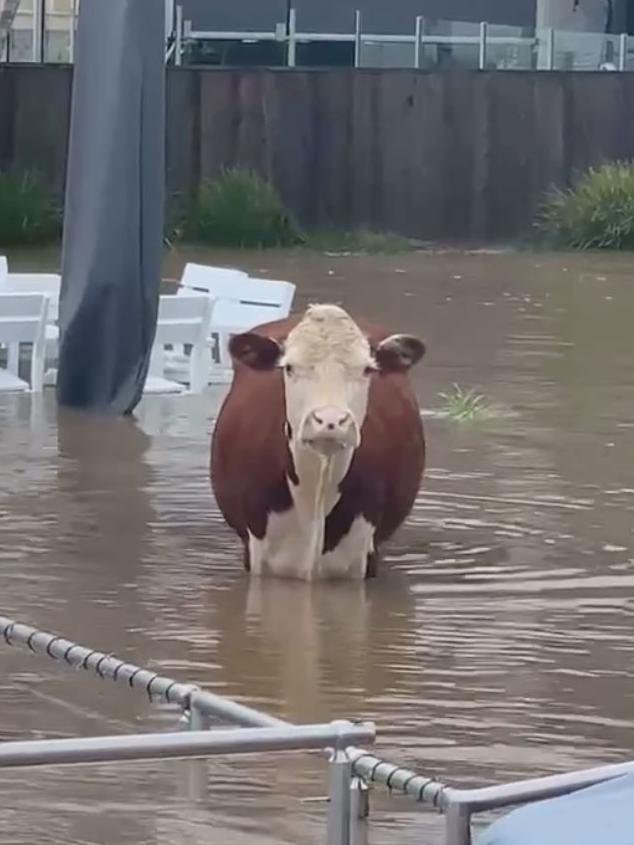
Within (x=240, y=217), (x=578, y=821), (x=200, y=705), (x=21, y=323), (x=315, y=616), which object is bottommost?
(x=315, y=616)

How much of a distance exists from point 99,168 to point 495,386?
3.30 m

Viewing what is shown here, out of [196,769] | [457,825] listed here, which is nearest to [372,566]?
[196,769]

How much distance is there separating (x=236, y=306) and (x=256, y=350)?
768 cm

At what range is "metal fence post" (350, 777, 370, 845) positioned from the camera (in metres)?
4.62

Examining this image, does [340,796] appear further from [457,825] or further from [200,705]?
[200,705]

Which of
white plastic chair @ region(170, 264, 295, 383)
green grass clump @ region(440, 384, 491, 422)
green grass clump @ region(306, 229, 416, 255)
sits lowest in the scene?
green grass clump @ region(306, 229, 416, 255)

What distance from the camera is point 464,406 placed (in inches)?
615

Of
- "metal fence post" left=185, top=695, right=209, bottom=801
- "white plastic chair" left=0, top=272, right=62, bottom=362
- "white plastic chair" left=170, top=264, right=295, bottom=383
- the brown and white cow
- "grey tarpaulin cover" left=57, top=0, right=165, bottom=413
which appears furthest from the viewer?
"white plastic chair" left=170, top=264, right=295, bottom=383

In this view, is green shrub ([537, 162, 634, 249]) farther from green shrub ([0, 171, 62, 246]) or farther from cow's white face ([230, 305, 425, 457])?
cow's white face ([230, 305, 425, 457])

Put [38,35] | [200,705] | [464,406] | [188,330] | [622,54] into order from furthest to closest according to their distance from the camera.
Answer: [38,35], [622,54], [188,330], [464,406], [200,705]

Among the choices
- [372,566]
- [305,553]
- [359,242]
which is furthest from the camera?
[359,242]

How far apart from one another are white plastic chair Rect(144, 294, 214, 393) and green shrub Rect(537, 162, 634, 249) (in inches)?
628

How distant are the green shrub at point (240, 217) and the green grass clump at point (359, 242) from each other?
0.39 meters

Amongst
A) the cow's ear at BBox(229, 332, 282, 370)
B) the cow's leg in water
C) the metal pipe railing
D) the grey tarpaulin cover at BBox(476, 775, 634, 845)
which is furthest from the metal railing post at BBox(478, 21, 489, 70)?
the grey tarpaulin cover at BBox(476, 775, 634, 845)
